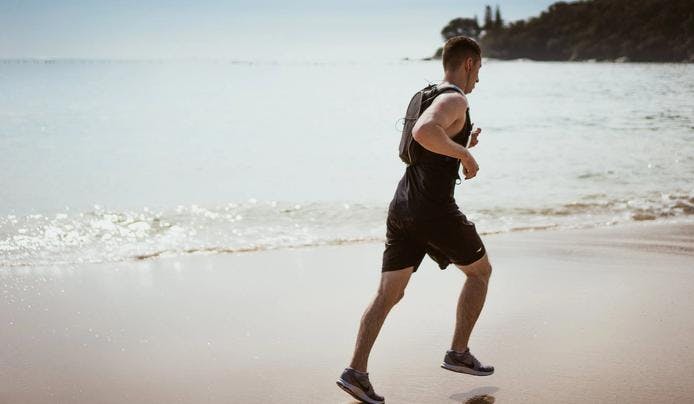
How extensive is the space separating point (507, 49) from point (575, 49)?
27.1 metres

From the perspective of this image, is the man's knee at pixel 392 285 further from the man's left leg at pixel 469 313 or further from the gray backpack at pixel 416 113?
the gray backpack at pixel 416 113

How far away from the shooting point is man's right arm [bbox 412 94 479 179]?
10.5 feet

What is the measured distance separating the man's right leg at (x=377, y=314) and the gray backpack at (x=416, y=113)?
538 millimetres

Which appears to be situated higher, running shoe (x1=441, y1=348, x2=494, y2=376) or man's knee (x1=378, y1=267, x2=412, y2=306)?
man's knee (x1=378, y1=267, x2=412, y2=306)

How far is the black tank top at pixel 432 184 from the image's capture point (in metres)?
3.42

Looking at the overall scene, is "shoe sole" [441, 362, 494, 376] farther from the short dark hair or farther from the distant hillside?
the distant hillside

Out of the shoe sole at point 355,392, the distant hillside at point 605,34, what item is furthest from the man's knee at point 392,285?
the distant hillside at point 605,34

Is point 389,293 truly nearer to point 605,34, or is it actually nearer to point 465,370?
point 465,370

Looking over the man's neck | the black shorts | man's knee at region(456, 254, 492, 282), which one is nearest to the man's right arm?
the man's neck

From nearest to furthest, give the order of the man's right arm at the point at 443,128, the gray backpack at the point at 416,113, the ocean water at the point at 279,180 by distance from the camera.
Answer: the man's right arm at the point at 443,128 → the gray backpack at the point at 416,113 → the ocean water at the point at 279,180

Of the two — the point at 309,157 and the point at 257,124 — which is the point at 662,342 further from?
the point at 257,124

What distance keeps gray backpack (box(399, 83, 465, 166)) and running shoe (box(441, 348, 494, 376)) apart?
1017mm

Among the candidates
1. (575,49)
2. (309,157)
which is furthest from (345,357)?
(575,49)

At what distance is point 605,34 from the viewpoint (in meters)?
155
